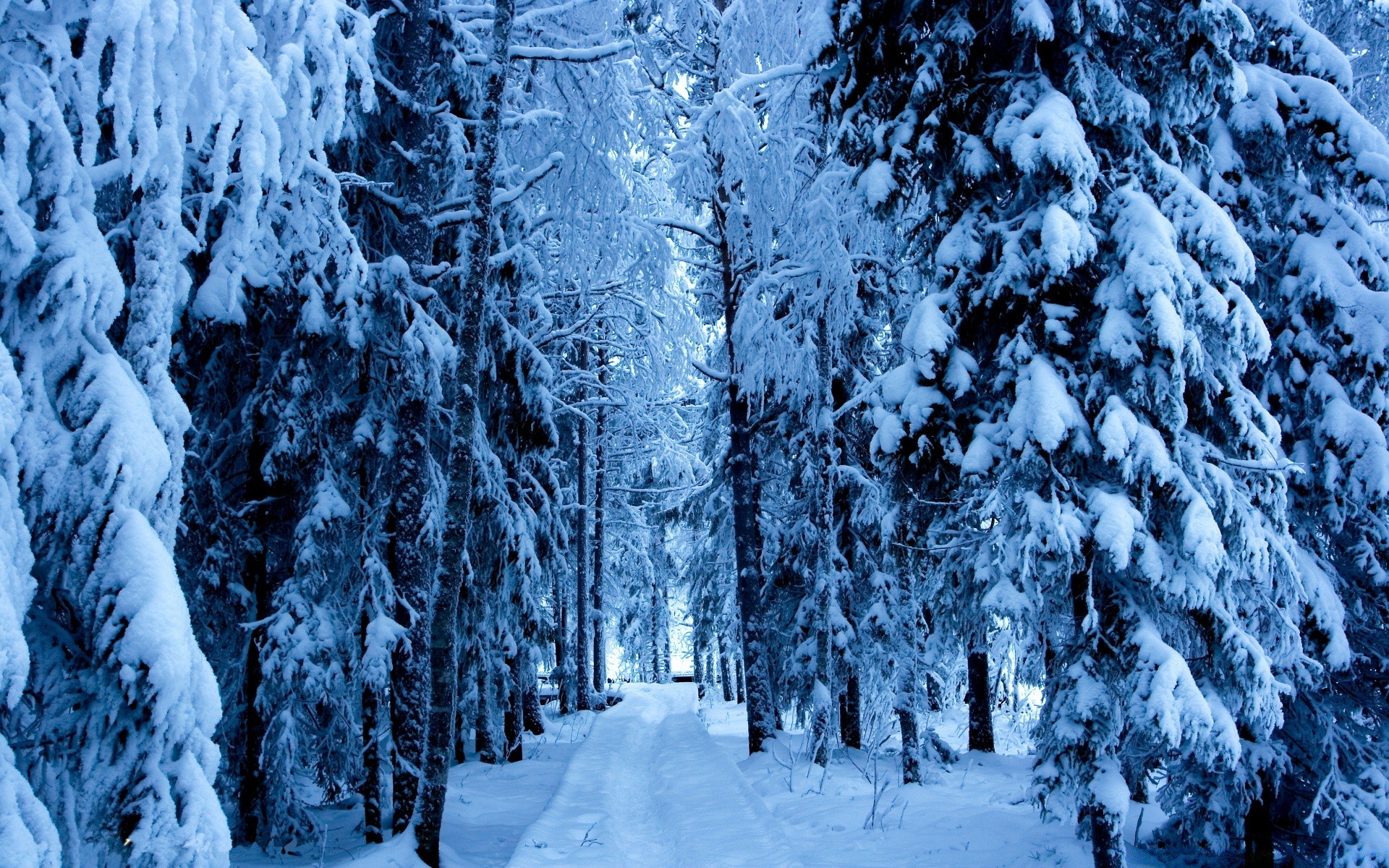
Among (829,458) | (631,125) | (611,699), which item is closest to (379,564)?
(631,125)

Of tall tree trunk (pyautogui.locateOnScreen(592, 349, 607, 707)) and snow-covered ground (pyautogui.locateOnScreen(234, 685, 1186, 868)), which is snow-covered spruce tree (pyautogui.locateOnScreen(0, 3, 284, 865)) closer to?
snow-covered ground (pyautogui.locateOnScreen(234, 685, 1186, 868))

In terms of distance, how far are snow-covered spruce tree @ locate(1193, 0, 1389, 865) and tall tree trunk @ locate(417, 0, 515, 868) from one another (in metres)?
6.95

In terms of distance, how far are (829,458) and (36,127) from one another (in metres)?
12.0

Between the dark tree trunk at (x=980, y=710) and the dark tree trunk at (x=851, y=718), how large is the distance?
6.54ft

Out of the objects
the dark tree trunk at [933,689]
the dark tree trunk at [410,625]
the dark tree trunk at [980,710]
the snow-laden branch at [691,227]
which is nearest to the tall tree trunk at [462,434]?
the dark tree trunk at [410,625]

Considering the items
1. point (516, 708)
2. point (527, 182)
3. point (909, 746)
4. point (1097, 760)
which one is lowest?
point (909, 746)

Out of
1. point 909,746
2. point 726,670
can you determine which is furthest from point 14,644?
point 726,670

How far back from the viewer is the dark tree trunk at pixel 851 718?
14.7 m

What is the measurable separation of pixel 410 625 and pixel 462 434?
6.77 ft

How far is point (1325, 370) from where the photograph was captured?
7.44 meters

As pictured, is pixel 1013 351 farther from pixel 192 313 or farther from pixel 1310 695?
pixel 192 313

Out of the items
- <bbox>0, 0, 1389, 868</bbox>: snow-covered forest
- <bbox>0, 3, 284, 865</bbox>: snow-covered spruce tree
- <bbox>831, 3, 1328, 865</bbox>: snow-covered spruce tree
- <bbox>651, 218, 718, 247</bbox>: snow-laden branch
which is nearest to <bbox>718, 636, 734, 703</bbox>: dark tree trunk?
<bbox>0, 0, 1389, 868</bbox>: snow-covered forest

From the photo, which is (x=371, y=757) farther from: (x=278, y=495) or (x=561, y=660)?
(x=561, y=660)

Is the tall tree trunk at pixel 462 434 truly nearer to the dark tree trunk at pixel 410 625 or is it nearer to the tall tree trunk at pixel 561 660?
the dark tree trunk at pixel 410 625
